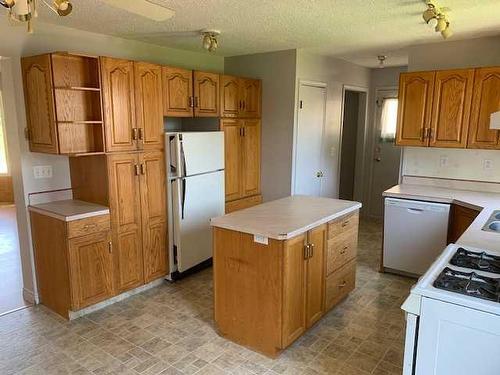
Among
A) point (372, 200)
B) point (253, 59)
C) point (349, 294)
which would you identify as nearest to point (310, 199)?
point (349, 294)

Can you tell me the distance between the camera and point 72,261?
2.95 meters

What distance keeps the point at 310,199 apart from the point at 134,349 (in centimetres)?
185

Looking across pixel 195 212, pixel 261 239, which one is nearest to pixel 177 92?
pixel 195 212

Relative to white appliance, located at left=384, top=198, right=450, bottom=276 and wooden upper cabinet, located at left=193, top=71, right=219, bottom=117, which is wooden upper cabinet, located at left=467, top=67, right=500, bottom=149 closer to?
white appliance, located at left=384, top=198, right=450, bottom=276

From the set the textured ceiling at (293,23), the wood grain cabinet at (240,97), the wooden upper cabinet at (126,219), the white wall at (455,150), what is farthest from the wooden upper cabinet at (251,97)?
the white wall at (455,150)

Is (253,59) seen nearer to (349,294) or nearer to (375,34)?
(375,34)

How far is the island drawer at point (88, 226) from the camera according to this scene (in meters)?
2.93

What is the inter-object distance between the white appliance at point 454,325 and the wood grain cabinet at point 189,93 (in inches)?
107

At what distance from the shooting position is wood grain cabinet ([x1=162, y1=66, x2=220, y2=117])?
3543 millimetres


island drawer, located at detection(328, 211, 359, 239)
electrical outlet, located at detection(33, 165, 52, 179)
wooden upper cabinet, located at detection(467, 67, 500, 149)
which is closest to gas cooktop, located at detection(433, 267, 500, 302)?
island drawer, located at detection(328, 211, 359, 239)

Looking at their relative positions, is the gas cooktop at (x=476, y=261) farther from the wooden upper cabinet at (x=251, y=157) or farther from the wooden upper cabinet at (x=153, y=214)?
the wooden upper cabinet at (x=251, y=157)

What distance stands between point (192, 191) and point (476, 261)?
2.50m

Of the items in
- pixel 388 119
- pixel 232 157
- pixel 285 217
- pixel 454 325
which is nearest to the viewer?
pixel 454 325

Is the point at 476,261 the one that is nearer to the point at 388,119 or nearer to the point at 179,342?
the point at 179,342
